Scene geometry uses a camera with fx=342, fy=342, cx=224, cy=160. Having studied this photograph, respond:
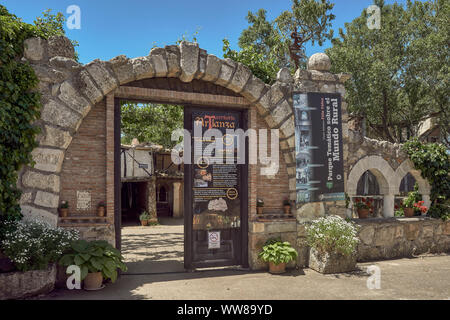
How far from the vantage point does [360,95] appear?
15703 millimetres

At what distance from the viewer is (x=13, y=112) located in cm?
483

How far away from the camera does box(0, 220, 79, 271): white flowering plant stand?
440cm

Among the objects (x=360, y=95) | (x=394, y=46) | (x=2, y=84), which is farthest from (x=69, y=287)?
Result: (x=394, y=46)

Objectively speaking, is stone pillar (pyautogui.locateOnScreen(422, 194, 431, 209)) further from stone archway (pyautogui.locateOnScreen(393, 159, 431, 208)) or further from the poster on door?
the poster on door

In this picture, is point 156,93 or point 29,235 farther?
point 156,93

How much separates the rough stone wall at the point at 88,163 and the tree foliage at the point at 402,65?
12.8 metres

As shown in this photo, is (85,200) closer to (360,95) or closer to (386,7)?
(360,95)

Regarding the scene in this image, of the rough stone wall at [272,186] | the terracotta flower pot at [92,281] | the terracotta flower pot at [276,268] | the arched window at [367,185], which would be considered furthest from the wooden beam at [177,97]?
the arched window at [367,185]

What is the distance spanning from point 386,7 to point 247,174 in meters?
14.7

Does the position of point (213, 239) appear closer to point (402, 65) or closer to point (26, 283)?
point (26, 283)

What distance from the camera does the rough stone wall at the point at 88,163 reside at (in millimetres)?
5453

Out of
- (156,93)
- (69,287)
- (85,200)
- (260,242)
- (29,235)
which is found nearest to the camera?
(29,235)

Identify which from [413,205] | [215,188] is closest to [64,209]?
[215,188]

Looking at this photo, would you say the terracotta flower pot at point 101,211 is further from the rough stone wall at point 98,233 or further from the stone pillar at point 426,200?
the stone pillar at point 426,200
